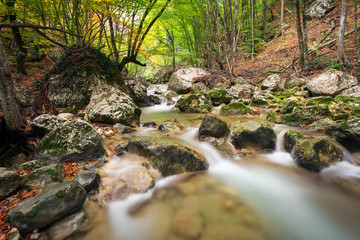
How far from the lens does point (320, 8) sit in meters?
16.5

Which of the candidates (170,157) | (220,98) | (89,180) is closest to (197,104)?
(220,98)

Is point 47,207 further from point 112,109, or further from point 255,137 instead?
point 255,137

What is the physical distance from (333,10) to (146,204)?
22.6 m

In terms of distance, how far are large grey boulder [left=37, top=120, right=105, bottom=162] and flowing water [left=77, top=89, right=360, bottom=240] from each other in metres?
0.52

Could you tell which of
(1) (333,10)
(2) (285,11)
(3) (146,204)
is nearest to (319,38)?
(1) (333,10)

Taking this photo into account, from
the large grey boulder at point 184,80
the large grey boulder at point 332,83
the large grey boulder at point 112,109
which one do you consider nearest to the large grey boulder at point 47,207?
the large grey boulder at point 112,109

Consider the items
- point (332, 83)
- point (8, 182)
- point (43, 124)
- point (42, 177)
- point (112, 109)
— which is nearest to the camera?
point (8, 182)

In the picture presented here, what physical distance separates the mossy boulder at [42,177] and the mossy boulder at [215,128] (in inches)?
141

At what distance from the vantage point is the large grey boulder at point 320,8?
1595 cm

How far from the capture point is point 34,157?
3332mm

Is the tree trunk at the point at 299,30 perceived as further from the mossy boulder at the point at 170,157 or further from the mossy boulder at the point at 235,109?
the mossy boulder at the point at 170,157

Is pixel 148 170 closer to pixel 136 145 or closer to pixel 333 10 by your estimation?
pixel 136 145

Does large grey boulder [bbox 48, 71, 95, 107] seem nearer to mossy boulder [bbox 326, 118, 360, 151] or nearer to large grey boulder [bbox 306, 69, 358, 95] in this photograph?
mossy boulder [bbox 326, 118, 360, 151]

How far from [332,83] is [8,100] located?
11430 millimetres
